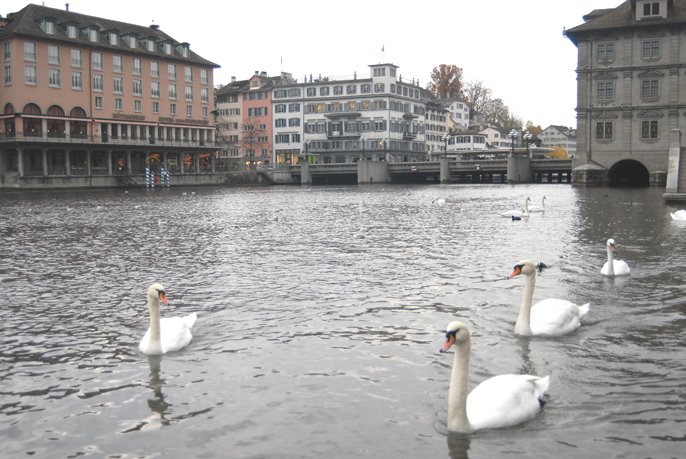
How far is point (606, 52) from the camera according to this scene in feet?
240

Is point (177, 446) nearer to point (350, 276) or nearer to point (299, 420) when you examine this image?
point (299, 420)

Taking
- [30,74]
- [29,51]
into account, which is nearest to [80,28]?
[29,51]

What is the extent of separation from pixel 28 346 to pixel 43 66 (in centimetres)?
8356

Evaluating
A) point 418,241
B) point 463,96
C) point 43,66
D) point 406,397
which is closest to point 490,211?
point 418,241

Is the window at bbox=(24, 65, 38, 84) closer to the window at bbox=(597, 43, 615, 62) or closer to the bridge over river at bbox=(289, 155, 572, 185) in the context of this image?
the bridge over river at bbox=(289, 155, 572, 185)

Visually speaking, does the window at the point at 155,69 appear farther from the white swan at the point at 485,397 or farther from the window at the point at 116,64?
the white swan at the point at 485,397

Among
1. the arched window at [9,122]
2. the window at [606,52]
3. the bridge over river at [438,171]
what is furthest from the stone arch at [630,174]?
the arched window at [9,122]

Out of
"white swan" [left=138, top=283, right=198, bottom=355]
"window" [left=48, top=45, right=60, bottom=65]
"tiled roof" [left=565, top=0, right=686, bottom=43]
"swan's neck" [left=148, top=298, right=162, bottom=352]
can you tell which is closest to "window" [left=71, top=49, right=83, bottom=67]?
"window" [left=48, top=45, right=60, bottom=65]

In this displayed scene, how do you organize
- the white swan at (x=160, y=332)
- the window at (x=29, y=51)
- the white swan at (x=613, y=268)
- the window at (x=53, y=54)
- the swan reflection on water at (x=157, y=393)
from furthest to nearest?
the window at (x=53, y=54) → the window at (x=29, y=51) → the white swan at (x=613, y=268) → the white swan at (x=160, y=332) → the swan reflection on water at (x=157, y=393)

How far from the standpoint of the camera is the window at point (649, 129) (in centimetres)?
7156

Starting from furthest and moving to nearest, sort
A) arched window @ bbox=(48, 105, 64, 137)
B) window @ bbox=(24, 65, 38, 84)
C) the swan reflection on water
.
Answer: arched window @ bbox=(48, 105, 64, 137) < window @ bbox=(24, 65, 38, 84) < the swan reflection on water

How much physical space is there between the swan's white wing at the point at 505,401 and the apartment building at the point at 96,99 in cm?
7994

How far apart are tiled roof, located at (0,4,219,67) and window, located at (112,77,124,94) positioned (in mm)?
3883

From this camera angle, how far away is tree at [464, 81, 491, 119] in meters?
174
